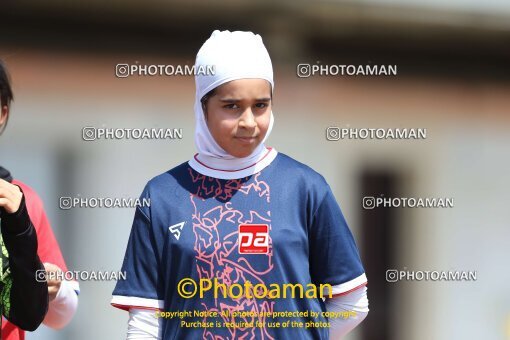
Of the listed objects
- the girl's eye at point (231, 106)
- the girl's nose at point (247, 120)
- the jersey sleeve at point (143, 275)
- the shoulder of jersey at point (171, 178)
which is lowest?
the jersey sleeve at point (143, 275)

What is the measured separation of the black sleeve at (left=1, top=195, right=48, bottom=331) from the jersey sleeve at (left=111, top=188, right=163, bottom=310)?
0.16m

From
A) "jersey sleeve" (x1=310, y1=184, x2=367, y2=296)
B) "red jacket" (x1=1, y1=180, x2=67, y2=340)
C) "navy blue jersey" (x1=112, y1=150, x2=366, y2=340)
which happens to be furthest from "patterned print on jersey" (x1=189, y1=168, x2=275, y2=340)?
"red jacket" (x1=1, y1=180, x2=67, y2=340)

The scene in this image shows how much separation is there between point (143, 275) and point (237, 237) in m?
0.21

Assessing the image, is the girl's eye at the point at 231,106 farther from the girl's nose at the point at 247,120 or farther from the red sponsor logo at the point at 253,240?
the red sponsor logo at the point at 253,240

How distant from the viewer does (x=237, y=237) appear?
1.83 meters

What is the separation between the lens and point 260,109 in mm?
1853

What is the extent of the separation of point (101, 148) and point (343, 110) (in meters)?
0.78

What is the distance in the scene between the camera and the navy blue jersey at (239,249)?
5.99 feet

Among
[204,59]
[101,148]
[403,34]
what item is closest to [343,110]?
[403,34]

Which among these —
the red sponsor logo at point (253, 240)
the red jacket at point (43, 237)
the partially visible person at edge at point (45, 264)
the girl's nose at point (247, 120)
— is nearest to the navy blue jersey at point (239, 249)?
the red sponsor logo at point (253, 240)

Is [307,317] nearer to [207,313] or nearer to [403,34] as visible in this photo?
[207,313]

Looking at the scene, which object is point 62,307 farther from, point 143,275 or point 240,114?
→ point 240,114

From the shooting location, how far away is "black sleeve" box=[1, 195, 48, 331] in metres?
1.84

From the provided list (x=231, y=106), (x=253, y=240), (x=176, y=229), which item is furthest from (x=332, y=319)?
(x=231, y=106)
